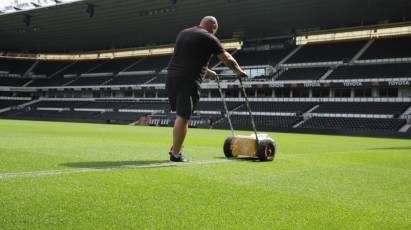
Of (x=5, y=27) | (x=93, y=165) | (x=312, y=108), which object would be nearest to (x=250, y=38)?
(x=312, y=108)

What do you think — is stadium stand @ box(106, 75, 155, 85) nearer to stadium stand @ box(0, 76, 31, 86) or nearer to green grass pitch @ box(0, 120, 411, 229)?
stadium stand @ box(0, 76, 31, 86)

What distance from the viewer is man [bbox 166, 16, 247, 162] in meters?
6.59

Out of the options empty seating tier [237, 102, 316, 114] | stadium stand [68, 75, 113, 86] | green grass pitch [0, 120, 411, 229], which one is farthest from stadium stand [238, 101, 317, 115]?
green grass pitch [0, 120, 411, 229]

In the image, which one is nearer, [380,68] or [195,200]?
[195,200]

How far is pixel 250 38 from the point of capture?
181 ft

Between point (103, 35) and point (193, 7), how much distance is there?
20.4m

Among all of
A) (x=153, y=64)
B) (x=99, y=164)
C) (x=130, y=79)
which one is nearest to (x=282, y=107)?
(x=153, y=64)

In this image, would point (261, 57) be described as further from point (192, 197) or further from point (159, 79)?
point (192, 197)

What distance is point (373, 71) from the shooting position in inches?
1604

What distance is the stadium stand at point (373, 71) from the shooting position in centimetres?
3885

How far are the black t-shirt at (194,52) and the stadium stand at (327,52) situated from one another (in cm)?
4051

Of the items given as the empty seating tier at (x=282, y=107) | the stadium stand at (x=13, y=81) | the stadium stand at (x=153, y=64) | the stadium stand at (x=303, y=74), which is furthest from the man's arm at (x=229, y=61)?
the stadium stand at (x=13, y=81)

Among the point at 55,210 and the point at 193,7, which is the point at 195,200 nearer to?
the point at 55,210

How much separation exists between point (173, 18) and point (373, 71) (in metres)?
20.7
